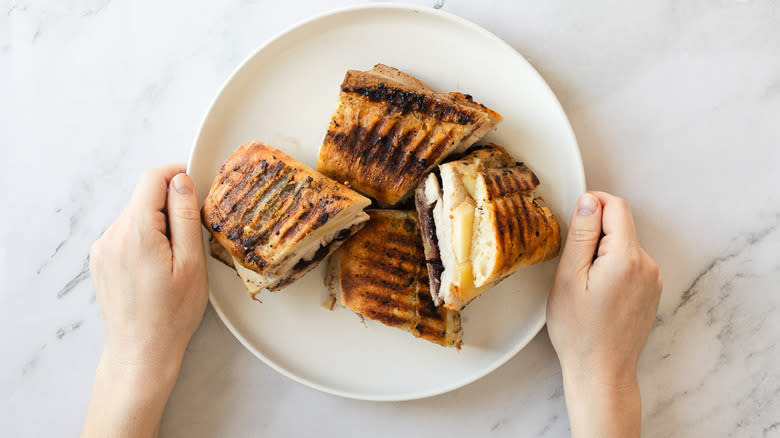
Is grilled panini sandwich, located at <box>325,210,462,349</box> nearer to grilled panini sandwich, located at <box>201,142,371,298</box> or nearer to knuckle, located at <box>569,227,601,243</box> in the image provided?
grilled panini sandwich, located at <box>201,142,371,298</box>

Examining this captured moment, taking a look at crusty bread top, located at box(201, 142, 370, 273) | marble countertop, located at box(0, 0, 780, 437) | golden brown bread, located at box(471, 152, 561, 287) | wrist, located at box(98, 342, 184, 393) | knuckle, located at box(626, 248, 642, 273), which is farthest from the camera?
marble countertop, located at box(0, 0, 780, 437)

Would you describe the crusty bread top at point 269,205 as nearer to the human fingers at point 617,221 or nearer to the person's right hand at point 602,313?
the person's right hand at point 602,313

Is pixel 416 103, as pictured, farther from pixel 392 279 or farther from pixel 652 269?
pixel 652 269

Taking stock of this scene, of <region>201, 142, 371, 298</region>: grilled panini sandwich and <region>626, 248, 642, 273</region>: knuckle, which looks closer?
<region>201, 142, 371, 298</region>: grilled panini sandwich

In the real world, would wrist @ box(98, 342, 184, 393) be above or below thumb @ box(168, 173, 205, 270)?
below

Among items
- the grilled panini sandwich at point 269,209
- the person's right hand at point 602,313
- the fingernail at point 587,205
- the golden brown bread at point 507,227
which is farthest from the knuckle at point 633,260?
the grilled panini sandwich at point 269,209

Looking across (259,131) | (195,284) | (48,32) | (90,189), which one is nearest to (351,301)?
(195,284)

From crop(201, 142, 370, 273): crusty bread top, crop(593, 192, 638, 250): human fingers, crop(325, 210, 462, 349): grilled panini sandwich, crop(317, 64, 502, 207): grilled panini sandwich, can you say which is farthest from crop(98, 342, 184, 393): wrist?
crop(593, 192, 638, 250): human fingers
